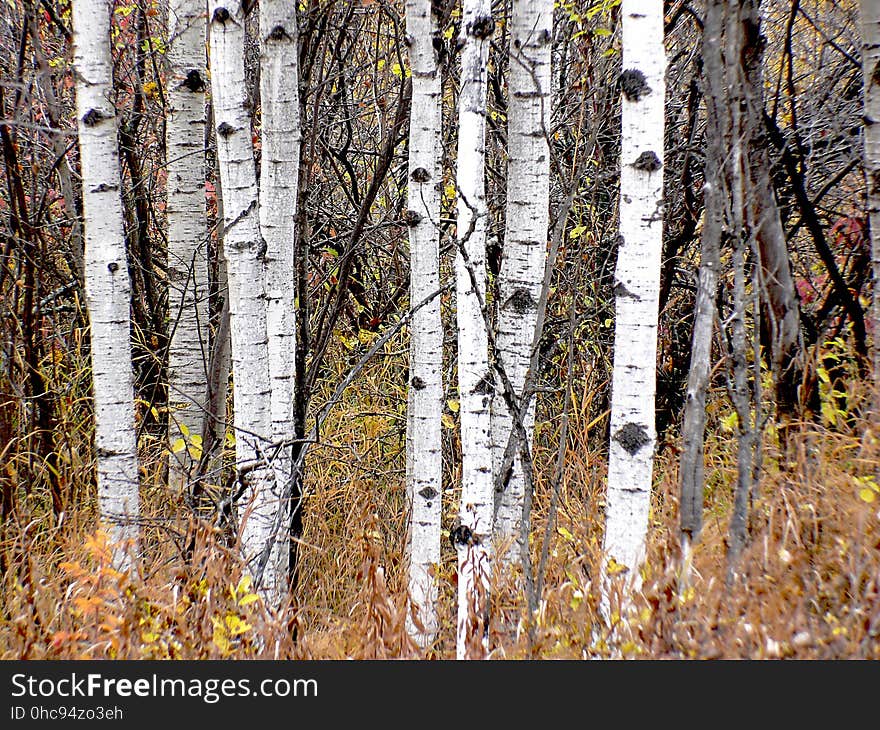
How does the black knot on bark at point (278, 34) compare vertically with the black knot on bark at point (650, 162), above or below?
above

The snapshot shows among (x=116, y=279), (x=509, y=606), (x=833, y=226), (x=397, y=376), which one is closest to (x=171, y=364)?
(x=116, y=279)

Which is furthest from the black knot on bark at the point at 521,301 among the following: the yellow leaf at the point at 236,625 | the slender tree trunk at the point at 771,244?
the yellow leaf at the point at 236,625

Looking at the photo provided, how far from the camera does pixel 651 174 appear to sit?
108 inches

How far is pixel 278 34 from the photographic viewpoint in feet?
10.9

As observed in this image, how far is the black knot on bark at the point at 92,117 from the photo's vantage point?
3.17 metres

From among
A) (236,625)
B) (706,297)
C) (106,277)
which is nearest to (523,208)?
(706,297)

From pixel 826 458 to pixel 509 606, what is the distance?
1.91 metres

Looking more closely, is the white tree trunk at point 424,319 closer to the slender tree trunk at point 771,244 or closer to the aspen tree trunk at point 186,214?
the aspen tree trunk at point 186,214

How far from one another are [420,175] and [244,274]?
911 mm

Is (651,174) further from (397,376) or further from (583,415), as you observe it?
(397,376)

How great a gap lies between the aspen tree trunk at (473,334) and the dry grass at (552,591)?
0.83 feet

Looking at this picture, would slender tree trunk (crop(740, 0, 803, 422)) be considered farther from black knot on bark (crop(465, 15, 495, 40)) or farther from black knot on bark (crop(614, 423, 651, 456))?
black knot on bark (crop(465, 15, 495, 40))

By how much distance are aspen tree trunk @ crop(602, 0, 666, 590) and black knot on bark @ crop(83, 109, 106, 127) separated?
7.05 ft

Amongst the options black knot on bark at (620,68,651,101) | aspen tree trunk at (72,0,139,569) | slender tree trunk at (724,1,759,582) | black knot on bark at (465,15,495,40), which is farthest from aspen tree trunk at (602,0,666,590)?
aspen tree trunk at (72,0,139,569)
